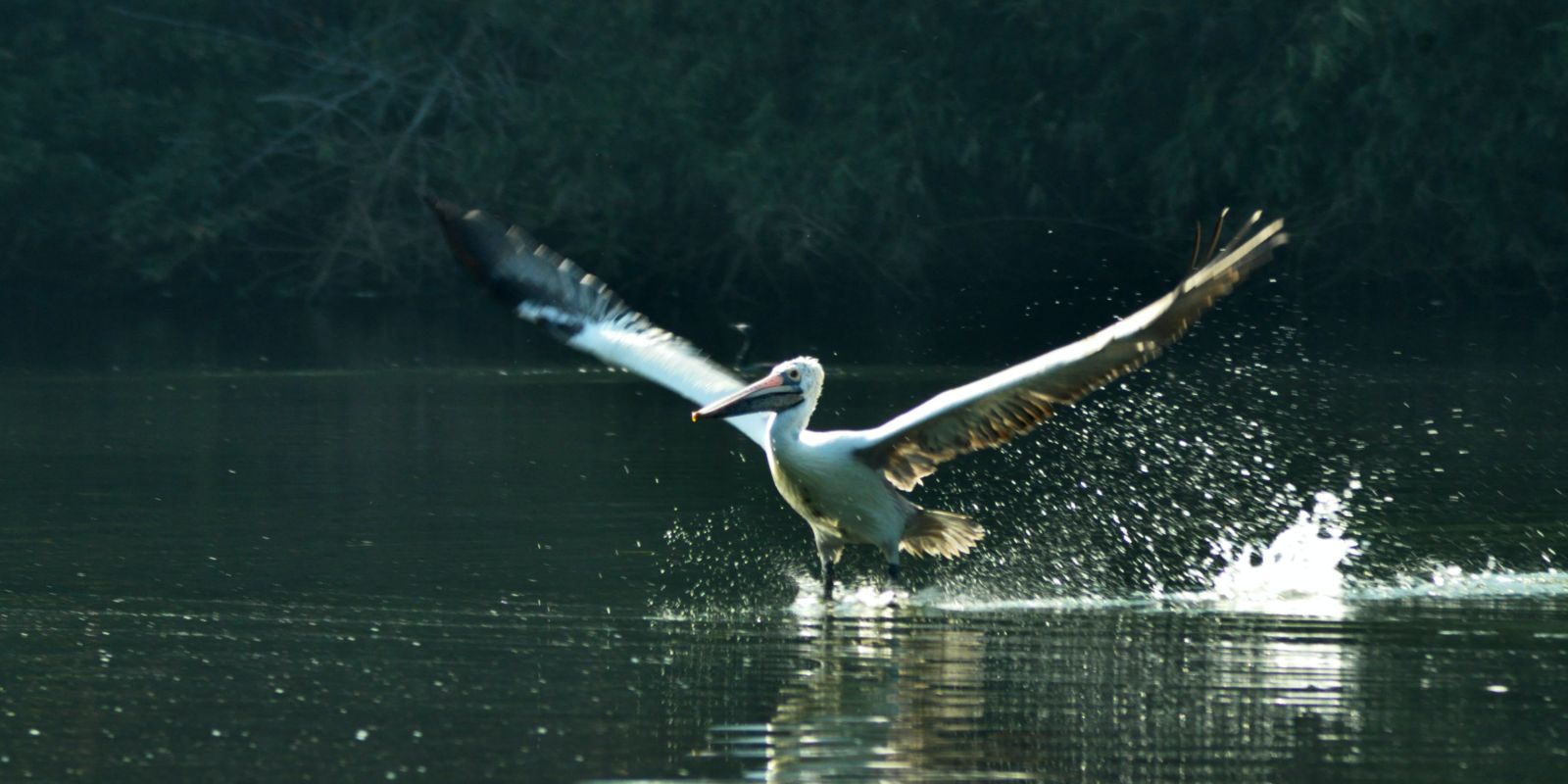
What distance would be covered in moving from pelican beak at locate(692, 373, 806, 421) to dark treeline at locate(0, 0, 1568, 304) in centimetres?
1540

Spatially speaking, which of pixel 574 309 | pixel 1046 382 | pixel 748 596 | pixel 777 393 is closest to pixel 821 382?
pixel 777 393

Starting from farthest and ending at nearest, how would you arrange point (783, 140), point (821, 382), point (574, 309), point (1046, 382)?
point (783, 140)
point (574, 309)
point (821, 382)
point (1046, 382)

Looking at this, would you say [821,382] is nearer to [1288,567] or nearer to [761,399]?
[761,399]

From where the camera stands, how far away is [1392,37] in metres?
23.5

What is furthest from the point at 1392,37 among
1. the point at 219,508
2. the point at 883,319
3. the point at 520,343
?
the point at 219,508

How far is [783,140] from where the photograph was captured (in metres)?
25.4

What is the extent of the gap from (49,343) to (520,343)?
386 centimetres

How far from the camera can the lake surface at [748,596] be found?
6.13m

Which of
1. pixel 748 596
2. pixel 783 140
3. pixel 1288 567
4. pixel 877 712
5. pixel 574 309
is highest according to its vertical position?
pixel 783 140

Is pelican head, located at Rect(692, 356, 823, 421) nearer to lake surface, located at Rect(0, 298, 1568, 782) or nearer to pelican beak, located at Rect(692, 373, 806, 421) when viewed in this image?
pelican beak, located at Rect(692, 373, 806, 421)

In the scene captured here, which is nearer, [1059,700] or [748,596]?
[1059,700]

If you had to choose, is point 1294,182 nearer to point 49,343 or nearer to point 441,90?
point 441,90

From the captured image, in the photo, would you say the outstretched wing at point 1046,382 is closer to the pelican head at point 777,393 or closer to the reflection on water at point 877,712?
the pelican head at point 777,393

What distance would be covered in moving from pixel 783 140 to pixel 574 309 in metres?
15.8
